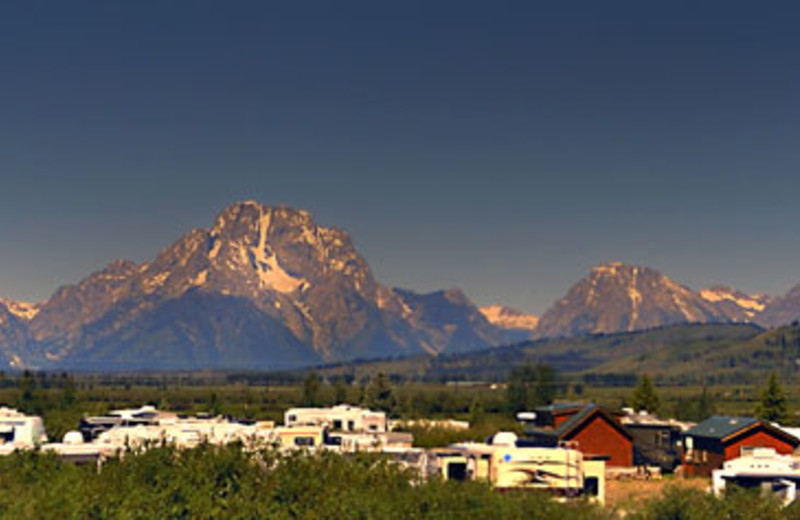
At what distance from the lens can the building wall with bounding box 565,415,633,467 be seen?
135125 mm

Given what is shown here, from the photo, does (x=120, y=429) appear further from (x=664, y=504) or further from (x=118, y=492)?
(x=664, y=504)

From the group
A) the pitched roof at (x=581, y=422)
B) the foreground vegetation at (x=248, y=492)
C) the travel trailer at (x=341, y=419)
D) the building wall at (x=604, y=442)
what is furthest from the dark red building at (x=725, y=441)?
the foreground vegetation at (x=248, y=492)

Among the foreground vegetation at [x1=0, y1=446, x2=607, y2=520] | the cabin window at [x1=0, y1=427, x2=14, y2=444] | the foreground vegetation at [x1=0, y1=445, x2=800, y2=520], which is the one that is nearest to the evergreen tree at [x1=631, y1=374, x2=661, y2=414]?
the cabin window at [x1=0, y1=427, x2=14, y2=444]

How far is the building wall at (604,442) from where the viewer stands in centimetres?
13512

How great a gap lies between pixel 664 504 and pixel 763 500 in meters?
7.71

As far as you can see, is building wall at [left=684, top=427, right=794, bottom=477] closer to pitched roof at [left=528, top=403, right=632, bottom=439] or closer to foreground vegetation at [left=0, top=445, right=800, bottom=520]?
pitched roof at [left=528, top=403, right=632, bottom=439]

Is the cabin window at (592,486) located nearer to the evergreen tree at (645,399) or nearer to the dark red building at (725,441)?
the dark red building at (725,441)

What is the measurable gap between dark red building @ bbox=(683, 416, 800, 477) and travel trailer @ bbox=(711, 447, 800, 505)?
22.2 metres

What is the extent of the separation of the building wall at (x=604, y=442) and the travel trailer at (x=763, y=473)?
99.6 ft

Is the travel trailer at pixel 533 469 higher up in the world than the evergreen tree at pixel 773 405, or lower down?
lower down

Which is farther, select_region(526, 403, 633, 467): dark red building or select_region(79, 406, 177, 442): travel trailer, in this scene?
select_region(79, 406, 177, 442): travel trailer

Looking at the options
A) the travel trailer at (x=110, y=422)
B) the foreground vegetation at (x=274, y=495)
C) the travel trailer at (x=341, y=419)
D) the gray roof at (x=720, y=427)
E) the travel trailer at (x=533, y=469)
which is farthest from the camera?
the travel trailer at (x=341, y=419)

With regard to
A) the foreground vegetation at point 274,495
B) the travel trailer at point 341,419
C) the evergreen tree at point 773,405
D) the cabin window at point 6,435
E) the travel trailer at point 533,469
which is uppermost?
the evergreen tree at point 773,405

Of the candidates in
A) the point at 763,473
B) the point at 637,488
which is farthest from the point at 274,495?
the point at 637,488
